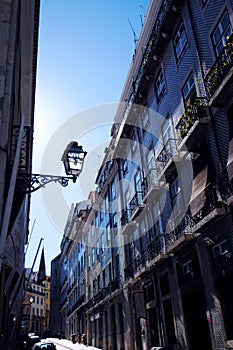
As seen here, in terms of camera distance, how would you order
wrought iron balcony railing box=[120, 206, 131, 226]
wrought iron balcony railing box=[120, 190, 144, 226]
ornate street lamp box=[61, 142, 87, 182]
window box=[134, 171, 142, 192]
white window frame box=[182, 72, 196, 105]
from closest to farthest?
ornate street lamp box=[61, 142, 87, 182] → white window frame box=[182, 72, 196, 105] → wrought iron balcony railing box=[120, 190, 144, 226] → window box=[134, 171, 142, 192] → wrought iron balcony railing box=[120, 206, 131, 226]

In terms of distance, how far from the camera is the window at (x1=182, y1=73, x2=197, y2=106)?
13.5m

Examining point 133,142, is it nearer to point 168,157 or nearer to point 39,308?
point 168,157

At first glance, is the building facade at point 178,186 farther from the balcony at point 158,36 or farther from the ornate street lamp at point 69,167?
the ornate street lamp at point 69,167

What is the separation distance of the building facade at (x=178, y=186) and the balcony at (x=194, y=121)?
41mm

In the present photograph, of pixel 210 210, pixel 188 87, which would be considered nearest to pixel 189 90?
pixel 188 87

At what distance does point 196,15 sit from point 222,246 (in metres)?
9.46

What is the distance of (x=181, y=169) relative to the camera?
45.2 ft

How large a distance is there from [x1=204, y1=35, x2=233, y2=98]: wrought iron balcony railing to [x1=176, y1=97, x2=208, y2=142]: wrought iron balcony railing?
17.6 inches

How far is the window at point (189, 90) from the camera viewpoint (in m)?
13.5

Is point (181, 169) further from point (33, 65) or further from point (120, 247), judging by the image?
point (120, 247)

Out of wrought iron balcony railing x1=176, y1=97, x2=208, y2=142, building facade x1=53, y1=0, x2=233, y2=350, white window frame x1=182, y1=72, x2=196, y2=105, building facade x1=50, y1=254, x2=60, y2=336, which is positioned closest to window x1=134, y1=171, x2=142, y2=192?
building facade x1=53, y1=0, x2=233, y2=350

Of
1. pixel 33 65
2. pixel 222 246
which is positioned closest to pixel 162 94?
pixel 33 65

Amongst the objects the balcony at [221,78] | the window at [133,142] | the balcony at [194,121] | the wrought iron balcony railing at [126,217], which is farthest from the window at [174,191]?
the window at [133,142]

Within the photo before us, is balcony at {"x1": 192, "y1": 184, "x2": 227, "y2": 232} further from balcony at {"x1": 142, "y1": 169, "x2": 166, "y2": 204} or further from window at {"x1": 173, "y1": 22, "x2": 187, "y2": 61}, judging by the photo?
window at {"x1": 173, "y1": 22, "x2": 187, "y2": 61}
